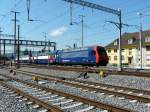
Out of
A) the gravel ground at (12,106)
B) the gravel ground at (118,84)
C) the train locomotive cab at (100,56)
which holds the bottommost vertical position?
the gravel ground at (12,106)

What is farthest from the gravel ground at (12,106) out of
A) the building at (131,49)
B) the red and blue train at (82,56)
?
the building at (131,49)

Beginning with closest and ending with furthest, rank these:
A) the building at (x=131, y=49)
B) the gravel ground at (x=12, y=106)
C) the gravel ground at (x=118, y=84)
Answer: the gravel ground at (x=12, y=106), the gravel ground at (x=118, y=84), the building at (x=131, y=49)

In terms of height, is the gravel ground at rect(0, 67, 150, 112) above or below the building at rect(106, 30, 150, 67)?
below

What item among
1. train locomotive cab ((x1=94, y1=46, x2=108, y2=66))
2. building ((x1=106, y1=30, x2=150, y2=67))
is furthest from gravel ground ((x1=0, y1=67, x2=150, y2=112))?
building ((x1=106, y1=30, x2=150, y2=67))

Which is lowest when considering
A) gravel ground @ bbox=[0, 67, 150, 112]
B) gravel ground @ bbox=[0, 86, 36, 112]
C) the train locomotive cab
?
gravel ground @ bbox=[0, 86, 36, 112]

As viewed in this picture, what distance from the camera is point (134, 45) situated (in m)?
79.6

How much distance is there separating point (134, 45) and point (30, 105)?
2758 inches

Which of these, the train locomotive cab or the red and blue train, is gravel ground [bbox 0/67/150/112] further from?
the red and blue train

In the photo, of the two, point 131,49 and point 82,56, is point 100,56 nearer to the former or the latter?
point 82,56

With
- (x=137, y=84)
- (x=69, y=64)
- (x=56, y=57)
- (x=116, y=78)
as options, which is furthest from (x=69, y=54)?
(x=137, y=84)

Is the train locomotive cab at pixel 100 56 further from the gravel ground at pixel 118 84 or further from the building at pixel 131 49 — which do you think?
the building at pixel 131 49

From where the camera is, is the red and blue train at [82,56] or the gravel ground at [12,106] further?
the red and blue train at [82,56]

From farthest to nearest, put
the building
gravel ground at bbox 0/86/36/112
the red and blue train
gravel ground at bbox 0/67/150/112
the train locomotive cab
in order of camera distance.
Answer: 1. the building
2. the red and blue train
3. the train locomotive cab
4. gravel ground at bbox 0/67/150/112
5. gravel ground at bbox 0/86/36/112

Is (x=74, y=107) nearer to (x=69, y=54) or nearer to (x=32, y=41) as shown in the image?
(x=69, y=54)
